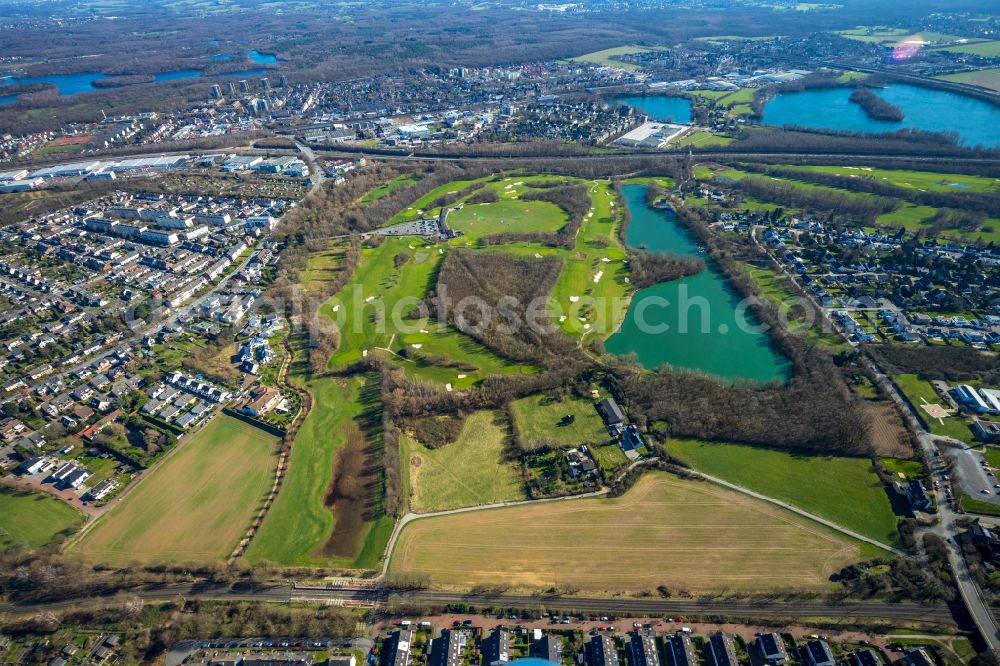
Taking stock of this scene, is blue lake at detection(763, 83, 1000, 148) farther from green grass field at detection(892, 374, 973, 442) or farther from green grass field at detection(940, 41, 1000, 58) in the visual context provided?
green grass field at detection(892, 374, 973, 442)

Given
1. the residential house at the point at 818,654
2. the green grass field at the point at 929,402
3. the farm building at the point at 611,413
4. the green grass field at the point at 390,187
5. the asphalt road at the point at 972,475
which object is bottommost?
the residential house at the point at 818,654

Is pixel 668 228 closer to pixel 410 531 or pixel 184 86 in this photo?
pixel 410 531

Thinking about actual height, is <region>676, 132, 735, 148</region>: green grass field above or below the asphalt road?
above

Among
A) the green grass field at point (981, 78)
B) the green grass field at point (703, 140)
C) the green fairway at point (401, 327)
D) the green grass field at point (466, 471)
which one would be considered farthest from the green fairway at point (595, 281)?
the green grass field at point (981, 78)

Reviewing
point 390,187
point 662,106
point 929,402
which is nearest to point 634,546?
point 929,402

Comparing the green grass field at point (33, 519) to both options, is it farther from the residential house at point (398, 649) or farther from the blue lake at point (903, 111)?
the blue lake at point (903, 111)

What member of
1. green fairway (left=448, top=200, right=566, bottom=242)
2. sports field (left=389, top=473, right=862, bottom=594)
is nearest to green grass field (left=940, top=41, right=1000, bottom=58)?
green fairway (left=448, top=200, right=566, bottom=242)

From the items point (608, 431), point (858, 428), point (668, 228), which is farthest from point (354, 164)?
point (858, 428)
